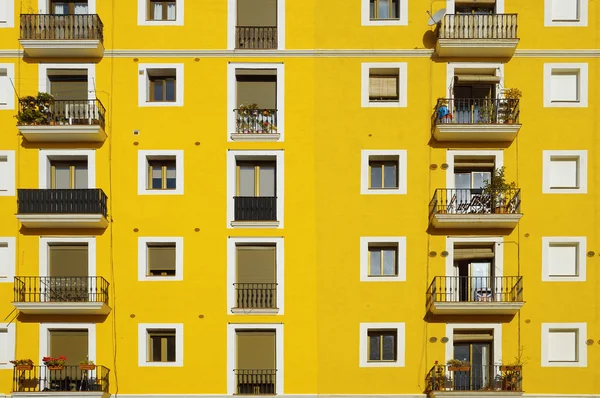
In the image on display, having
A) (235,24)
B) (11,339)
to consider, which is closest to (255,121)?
(235,24)

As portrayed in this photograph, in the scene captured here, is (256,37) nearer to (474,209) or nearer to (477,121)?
(477,121)

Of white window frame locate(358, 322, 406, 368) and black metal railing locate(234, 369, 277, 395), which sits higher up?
white window frame locate(358, 322, 406, 368)

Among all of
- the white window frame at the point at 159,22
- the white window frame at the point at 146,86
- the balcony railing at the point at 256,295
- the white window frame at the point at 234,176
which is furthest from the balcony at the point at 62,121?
the balcony railing at the point at 256,295

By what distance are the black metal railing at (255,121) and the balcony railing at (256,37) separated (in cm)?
200

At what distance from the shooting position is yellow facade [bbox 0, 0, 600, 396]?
23.4m

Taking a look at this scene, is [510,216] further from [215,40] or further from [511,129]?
[215,40]

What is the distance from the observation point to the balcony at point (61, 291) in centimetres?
2328

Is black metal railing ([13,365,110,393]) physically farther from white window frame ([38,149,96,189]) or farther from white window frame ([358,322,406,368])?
white window frame ([358,322,406,368])

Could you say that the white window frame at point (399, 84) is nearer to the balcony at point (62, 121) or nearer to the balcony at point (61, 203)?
the balcony at point (62, 121)

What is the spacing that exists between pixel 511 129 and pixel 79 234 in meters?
13.2

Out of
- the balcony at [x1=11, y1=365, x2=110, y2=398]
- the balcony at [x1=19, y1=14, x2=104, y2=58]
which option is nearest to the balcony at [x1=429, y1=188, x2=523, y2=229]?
the balcony at [x1=11, y1=365, x2=110, y2=398]

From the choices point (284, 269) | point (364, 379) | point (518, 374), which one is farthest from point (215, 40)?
point (518, 374)

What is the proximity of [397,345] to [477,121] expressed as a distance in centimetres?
712

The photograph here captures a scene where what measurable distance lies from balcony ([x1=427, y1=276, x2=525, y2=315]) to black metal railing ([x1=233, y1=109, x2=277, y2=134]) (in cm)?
678
